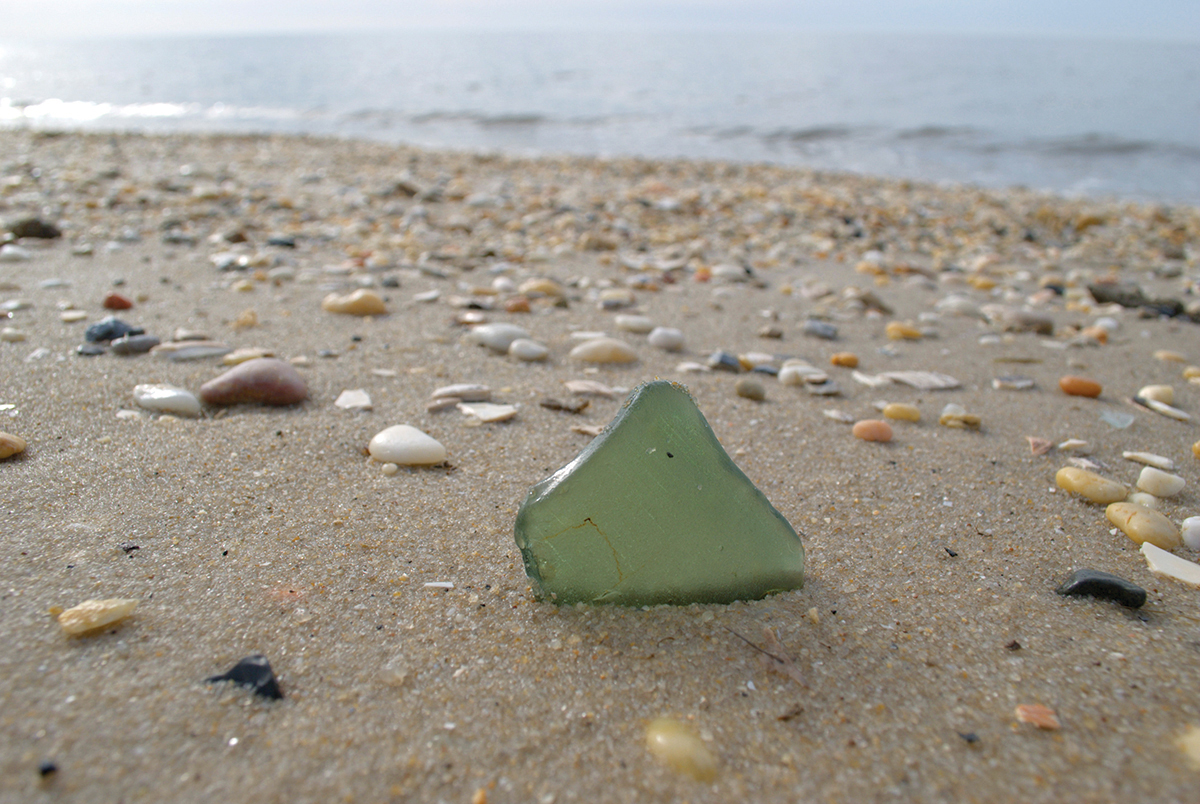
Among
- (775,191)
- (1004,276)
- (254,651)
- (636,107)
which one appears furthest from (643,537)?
(636,107)

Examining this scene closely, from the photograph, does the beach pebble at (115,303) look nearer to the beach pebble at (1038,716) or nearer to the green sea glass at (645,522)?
the green sea glass at (645,522)

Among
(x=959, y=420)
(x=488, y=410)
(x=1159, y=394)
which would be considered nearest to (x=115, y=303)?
(x=488, y=410)

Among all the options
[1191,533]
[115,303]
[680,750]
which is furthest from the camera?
[115,303]

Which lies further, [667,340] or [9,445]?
[667,340]

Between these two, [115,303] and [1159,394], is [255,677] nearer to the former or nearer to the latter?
[115,303]

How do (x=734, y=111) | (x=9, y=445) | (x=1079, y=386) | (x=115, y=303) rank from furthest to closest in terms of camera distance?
(x=734, y=111) < (x=115, y=303) < (x=1079, y=386) < (x=9, y=445)

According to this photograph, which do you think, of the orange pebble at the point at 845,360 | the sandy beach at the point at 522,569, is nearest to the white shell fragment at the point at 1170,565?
the sandy beach at the point at 522,569

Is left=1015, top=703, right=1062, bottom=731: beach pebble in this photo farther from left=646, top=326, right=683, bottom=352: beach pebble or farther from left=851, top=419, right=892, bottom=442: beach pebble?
left=646, top=326, right=683, bottom=352: beach pebble
